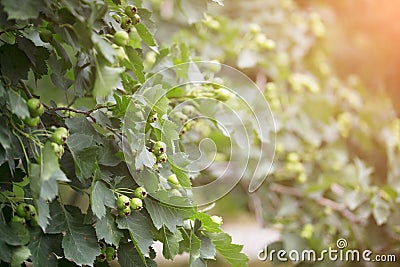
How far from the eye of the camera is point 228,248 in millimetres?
1043

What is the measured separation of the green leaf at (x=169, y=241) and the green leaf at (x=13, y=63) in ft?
1.11

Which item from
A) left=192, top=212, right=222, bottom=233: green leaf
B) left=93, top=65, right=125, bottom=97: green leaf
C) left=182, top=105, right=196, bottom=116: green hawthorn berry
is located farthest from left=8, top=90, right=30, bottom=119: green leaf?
left=182, top=105, right=196, bottom=116: green hawthorn berry

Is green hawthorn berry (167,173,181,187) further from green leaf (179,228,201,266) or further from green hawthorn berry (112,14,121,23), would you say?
green hawthorn berry (112,14,121,23)

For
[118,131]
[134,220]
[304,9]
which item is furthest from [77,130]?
[304,9]

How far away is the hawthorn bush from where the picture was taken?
32.8 inches

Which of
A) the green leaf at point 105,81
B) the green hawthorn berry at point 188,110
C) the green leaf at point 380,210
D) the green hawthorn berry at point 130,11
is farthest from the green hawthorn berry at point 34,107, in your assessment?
the green leaf at point 380,210

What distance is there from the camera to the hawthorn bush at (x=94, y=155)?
2.74ft

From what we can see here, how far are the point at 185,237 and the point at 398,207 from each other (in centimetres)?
103

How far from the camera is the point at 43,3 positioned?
31.5 inches

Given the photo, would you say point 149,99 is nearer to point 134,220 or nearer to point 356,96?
point 134,220

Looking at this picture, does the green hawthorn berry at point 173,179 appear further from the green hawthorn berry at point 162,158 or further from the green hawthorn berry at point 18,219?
the green hawthorn berry at point 18,219

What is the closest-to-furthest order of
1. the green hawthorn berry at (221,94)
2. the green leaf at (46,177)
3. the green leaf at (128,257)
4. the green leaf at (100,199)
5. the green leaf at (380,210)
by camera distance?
1. the green leaf at (46,177)
2. the green leaf at (100,199)
3. the green leaf at (128,257)
4. the green hawthorn berry at (221,94)
5. the green leaf at (380,210)

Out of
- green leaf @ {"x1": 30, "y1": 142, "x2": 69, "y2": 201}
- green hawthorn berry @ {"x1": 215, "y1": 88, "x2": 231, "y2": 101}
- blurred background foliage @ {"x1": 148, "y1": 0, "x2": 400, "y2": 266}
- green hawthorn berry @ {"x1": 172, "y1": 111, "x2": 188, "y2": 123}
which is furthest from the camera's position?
blurred background foliage @ {"x1": 148, "y1": 0, "x2": 400, "y2": 266}

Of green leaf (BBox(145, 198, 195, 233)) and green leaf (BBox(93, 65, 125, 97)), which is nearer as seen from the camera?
green leaf (BBox(93, 65, 125, 97))
